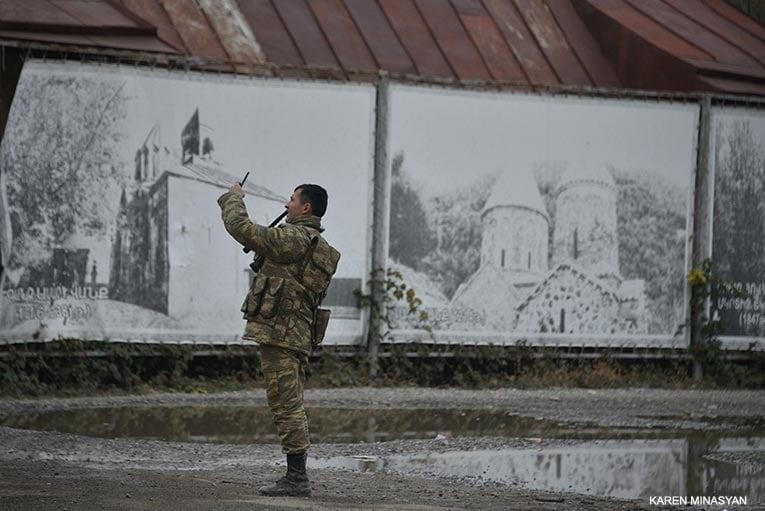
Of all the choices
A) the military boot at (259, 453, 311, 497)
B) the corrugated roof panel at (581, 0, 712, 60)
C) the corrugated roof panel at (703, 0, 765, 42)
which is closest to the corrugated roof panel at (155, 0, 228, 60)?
the corrugated roof panel at (581, 0, 712, 60)

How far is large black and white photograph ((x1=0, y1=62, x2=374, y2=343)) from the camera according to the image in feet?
41.2

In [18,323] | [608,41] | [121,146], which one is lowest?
[18,323]

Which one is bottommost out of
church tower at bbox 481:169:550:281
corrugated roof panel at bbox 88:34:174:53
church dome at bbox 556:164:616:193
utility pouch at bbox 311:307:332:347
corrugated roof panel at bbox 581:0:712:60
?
utility pouch at bbox 311:307:332:347

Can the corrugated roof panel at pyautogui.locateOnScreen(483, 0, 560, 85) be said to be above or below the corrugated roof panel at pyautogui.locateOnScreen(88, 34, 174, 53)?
above

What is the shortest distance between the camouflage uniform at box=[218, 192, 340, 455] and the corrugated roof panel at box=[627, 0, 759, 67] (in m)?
9.45

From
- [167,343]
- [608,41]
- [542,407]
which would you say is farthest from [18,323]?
[608,41]

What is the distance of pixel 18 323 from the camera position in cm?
1245

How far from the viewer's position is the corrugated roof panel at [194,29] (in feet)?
48.4

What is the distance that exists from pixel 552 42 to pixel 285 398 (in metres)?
9.76

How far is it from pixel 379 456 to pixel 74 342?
374 centimetres

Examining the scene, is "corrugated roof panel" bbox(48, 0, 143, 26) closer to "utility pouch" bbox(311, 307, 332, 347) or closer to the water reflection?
the water reflection

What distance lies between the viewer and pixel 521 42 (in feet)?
55.3

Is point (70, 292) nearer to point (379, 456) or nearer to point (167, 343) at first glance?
point (167, 343)

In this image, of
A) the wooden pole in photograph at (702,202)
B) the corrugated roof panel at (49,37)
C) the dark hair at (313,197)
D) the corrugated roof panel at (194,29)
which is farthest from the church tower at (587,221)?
the dark hair at (313,197)
